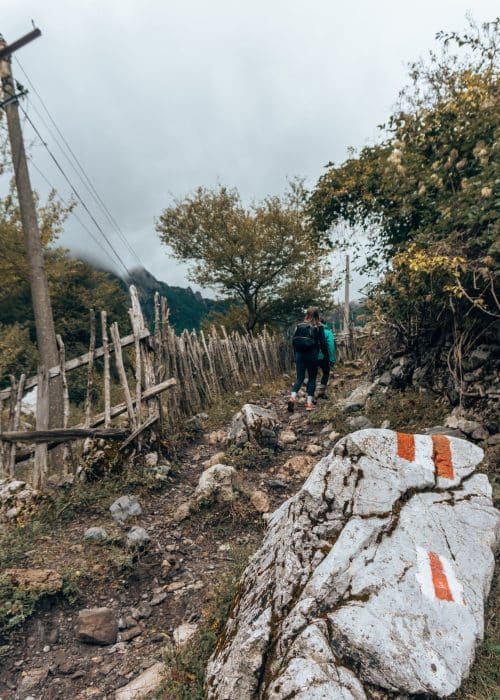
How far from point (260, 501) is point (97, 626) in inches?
68.4

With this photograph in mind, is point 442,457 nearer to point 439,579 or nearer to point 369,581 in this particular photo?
point 439,579

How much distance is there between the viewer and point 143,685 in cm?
205

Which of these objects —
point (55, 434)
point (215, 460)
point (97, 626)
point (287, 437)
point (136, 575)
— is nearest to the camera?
point (97, 626)

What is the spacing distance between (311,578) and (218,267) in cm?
1952

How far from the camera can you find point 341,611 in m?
1.71

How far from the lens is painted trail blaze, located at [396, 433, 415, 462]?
2482mm

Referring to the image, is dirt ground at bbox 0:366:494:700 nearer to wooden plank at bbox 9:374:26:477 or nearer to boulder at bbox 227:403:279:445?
boulder at bbox 227:403:279:445

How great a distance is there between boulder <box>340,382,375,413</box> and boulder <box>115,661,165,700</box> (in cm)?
450

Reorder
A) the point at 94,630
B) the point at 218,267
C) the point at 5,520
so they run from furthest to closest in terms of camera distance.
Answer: the point at 218,267, the point at 5,520, the point at 94,630

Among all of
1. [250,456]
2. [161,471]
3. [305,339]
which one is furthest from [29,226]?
[250,456]

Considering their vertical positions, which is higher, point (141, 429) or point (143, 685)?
point (141, 429)

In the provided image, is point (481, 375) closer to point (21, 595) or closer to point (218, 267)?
point (21, 595)

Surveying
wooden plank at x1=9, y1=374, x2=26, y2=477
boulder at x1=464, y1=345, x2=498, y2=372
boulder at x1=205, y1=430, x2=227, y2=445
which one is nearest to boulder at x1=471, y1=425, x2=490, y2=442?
boulder at x1=464, y1=345, x2=498, y2=372

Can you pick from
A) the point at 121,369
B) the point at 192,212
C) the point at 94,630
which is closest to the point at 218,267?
the point at 192,212
